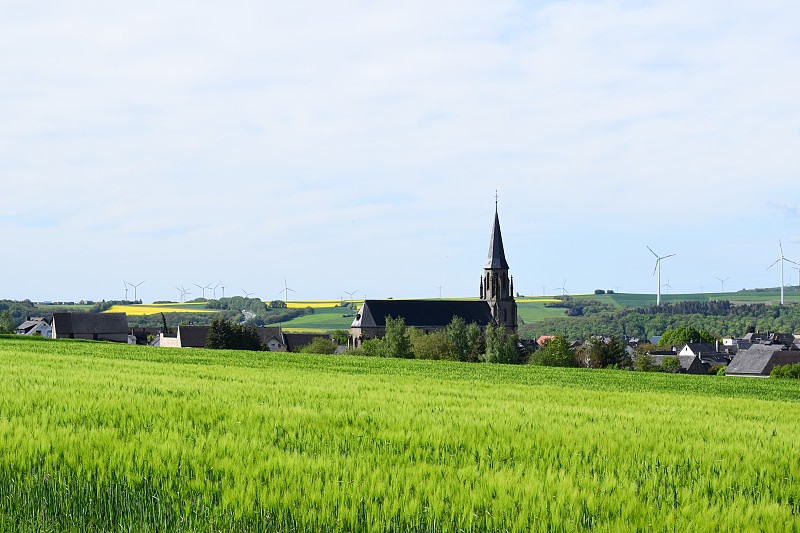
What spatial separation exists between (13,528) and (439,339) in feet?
371

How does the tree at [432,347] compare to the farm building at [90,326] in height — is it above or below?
below

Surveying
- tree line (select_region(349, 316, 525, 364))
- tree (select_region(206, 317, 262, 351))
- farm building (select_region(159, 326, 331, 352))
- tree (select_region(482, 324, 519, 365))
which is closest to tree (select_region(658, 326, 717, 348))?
tree line (select_region(349, 316, 525, 364))

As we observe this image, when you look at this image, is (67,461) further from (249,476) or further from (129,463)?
(249,476)

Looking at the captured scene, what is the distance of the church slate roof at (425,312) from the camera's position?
16875 centimetres

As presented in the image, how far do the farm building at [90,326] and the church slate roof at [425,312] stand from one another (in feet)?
151

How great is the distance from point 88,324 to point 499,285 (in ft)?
265

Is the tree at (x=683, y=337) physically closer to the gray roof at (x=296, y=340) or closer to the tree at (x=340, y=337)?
the tree at (x=340, y=337)

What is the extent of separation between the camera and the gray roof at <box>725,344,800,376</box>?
109500 millimetres

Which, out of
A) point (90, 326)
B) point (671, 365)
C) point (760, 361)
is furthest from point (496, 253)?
point (90, 326)

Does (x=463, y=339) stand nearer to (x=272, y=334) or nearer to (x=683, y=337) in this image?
(x=272, y=334)

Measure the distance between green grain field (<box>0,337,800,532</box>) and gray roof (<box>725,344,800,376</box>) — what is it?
100 m

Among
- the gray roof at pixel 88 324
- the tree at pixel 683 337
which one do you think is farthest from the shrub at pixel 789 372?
the gray roof at pixel 88 324

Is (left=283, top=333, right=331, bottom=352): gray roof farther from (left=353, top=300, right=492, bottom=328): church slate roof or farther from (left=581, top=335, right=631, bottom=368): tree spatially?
(left=581, top=335, right=631, bottom=368): tree

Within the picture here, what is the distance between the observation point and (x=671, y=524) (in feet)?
25.7
